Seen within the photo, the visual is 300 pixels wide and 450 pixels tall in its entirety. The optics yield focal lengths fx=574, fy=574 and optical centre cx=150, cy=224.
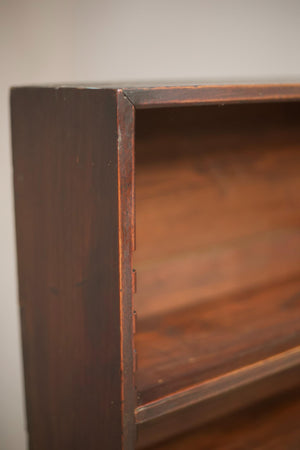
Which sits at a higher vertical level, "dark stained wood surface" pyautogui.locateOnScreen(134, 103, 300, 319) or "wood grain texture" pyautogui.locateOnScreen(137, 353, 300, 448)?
"dark stained wood surface" pyautogui.locateOnScreen(134, 103, 300, 319)

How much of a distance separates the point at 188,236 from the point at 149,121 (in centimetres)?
25

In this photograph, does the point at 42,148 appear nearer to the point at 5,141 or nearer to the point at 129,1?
the point at 5,141

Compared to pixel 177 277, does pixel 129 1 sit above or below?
above

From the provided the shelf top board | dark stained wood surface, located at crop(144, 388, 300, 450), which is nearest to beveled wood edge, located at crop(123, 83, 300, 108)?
the shelf top board

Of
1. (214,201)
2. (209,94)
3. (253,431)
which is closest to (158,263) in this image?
(214,201)

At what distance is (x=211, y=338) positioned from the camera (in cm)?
86

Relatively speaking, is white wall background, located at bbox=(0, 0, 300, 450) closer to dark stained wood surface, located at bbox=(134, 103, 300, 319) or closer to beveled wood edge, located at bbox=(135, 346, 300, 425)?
dark stained wood surface, located at bbox=(134, 103, 300, 319)

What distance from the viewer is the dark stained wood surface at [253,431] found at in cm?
103

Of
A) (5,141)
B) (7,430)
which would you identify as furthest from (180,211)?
(7,430)

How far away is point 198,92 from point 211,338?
38 cm

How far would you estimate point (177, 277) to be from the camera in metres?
1.11

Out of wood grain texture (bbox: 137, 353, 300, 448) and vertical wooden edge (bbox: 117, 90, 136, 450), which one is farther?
wood grain texture (bbox: 137, 353, 300, 448)

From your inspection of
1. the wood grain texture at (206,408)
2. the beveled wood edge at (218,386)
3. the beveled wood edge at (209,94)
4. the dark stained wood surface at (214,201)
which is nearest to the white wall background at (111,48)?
the dark stained wood surface at (214,201)

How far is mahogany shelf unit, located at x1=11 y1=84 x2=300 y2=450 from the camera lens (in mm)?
669
